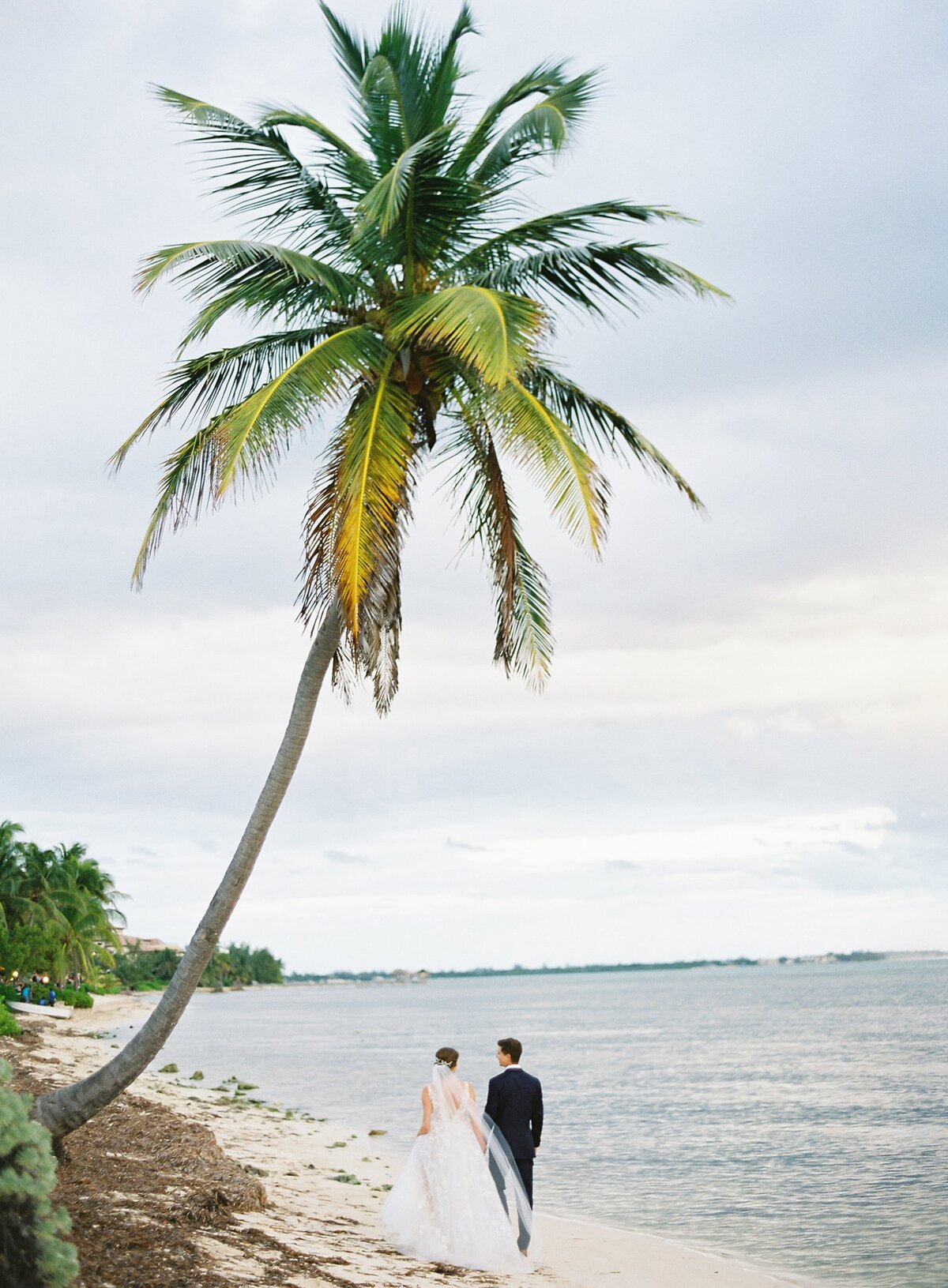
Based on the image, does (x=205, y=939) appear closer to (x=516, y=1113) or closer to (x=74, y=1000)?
(x=516, y=1113)

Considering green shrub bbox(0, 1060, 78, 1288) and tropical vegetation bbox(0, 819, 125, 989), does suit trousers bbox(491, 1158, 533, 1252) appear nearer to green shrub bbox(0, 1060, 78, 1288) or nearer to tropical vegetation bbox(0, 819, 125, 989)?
green shrub bbox(0, 1060, 78, 1288)

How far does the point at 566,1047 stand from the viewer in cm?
5672

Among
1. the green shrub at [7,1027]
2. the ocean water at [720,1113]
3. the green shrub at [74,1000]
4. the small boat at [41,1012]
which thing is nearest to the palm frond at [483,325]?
the ocean water at [720,1113]

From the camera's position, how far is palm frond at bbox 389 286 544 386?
8.85 metres

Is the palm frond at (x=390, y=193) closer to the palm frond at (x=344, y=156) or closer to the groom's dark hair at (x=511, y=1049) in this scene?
the palm frond at (x=344, y=156)

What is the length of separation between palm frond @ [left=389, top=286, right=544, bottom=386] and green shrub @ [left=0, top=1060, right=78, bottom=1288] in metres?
5.74

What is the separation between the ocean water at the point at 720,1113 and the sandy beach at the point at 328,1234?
1.17 meters

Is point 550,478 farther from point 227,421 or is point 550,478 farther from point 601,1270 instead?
point 601,1270

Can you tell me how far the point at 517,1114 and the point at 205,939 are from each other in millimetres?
2994

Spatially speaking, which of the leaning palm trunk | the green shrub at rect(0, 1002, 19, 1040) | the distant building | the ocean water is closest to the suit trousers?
the leaning palm trunk

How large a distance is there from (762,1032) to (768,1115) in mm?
38971

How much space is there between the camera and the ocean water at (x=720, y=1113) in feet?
49.9

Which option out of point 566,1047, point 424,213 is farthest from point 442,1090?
point 566,1047

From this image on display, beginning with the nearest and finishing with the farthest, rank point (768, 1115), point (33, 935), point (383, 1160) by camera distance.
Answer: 1. point (383, 1160)
2. point (768, 1115)
3. point (33, 935)
